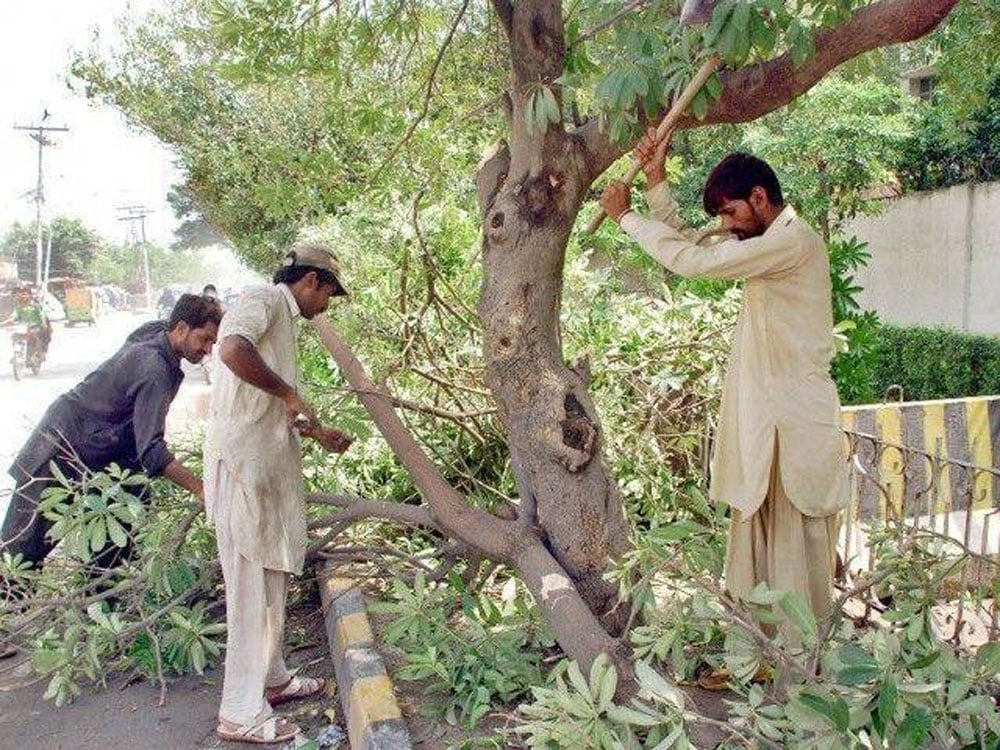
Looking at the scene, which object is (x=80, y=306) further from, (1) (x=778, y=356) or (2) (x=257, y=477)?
(1) (x=778, y=356)

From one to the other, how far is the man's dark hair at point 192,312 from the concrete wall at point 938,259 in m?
10.1

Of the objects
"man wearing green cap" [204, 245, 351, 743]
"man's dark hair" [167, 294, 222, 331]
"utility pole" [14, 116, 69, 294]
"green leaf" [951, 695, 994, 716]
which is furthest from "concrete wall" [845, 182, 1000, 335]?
"utility pole" [14, 116, 69, 294]

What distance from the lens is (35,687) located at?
15.1 feet

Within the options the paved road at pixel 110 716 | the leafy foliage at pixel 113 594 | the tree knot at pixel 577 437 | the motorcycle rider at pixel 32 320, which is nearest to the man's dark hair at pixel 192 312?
the leafy foliage at pixel 113 594

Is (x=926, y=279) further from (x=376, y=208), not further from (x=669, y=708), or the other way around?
(x=669, y=708)

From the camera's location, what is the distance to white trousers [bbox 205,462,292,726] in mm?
3594

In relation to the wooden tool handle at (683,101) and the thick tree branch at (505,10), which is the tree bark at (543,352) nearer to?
the thick tree branch at (505,10)

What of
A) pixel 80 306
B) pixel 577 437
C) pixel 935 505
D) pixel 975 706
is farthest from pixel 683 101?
pixel 80 306

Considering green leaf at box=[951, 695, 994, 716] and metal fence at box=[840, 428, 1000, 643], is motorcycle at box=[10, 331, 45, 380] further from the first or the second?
green leaf at box=[951, 695, 994, 716]

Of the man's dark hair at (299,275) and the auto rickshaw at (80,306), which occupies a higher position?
the auto rickshaw at (80,306)

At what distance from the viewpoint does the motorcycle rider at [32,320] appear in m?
20.1

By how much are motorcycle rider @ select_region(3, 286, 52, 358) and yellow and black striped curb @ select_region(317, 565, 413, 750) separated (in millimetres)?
17712

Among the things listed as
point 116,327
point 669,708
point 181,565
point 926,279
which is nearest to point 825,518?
point 669,708

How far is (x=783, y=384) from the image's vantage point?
3.13m
